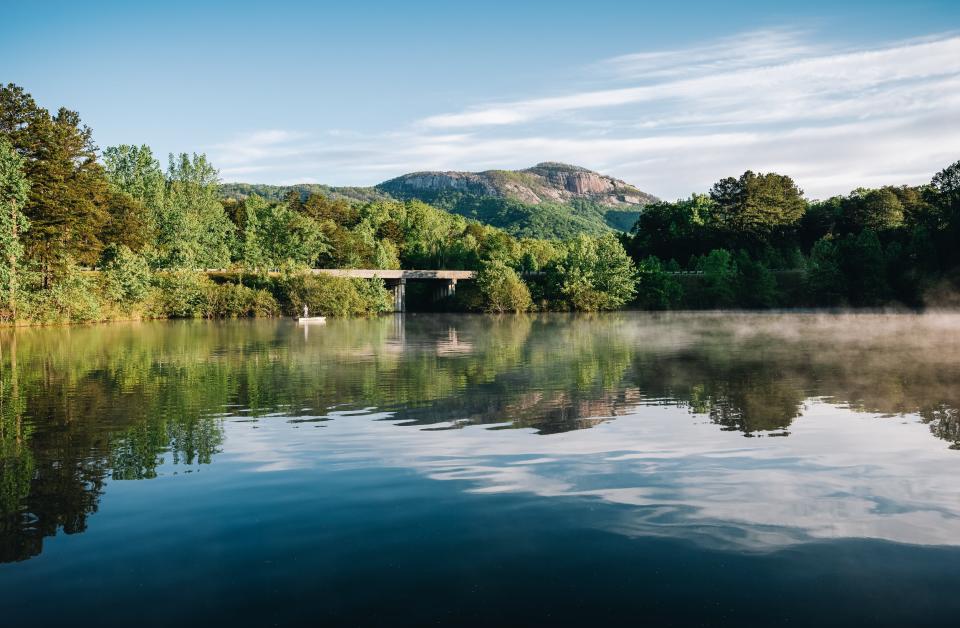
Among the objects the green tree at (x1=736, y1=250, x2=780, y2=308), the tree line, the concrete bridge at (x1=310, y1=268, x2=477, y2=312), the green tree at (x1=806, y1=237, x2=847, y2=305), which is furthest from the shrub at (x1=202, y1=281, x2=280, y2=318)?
the green tree at (x1=806, y1=237, x2=847, y2=305)

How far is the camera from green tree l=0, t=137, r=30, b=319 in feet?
201

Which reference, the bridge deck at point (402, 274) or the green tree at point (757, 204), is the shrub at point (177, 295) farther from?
the green tree at point (757, 204)

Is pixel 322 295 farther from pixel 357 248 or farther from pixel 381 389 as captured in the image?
pixel 381 389

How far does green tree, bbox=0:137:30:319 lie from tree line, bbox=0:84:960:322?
13 centimetres

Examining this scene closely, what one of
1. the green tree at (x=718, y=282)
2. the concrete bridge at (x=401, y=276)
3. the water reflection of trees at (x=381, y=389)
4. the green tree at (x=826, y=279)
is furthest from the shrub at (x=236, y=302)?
the green tree at (x=826, y=279)

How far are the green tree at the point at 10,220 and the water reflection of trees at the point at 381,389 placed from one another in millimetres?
19702

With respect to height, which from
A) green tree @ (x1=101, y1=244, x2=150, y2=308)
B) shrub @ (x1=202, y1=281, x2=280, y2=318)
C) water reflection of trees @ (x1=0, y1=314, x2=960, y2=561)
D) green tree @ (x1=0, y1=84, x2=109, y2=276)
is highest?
green tree @ (x1=0, y1=84, x2=109, y2=276)

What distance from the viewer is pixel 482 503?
11.1 m

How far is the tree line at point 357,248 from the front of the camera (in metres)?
69.8

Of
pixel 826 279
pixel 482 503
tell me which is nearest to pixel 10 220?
pixel 482 503

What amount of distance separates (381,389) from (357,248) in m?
106

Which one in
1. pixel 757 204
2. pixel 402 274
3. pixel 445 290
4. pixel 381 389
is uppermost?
pixel 757 204

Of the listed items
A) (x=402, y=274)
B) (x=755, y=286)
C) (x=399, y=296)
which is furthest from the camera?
(x=399, y=296)

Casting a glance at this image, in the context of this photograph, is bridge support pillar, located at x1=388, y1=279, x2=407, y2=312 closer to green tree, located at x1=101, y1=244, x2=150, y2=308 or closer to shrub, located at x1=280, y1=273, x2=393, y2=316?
shrub, located at x1=280, y1=273, x2=393, y2=316
